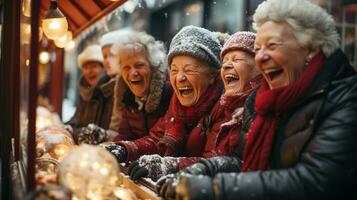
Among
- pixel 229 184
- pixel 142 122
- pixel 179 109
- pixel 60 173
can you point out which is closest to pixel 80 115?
pixel 142 122

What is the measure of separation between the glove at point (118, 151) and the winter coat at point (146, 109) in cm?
52

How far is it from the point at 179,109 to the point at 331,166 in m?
1.99

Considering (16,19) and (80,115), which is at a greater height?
(16,19)

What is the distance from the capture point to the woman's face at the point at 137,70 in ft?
17.9

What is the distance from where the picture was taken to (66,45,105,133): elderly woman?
703cm

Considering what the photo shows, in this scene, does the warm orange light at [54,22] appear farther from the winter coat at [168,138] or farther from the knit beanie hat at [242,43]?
the knit beanie hat at [242,43]

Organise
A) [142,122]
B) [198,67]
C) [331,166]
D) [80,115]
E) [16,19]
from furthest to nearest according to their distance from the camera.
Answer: [80,115]
[142,122]
[16,19]
[198,67]
[331,166]

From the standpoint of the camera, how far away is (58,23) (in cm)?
496

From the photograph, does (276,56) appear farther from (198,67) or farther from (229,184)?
(198,67)

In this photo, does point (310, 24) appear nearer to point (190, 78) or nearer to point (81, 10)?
point (190, 78)

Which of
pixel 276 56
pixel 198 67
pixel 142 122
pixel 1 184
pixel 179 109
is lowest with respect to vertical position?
pixel 1 184

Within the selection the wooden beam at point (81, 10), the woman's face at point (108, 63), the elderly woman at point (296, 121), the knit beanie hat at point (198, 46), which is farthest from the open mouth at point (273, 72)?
the woman's face at point (108, 63)

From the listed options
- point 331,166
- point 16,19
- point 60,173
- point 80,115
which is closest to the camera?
point 331,166

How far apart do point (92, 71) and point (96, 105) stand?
0.95m
